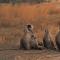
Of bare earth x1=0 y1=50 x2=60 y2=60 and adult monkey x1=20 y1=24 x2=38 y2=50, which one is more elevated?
adult monkey x1=20 y1=24 x2=38 y2=50

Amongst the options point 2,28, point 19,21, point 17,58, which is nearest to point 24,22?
point 19,21

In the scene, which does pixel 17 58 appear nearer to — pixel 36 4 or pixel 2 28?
pixel 2 28

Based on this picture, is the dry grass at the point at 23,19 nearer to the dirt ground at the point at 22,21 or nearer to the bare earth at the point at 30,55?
the dirt ground at the point at 22,21

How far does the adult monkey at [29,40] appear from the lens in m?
2.26

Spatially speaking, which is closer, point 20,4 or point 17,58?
point 17,58

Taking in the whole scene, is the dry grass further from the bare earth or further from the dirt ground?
the bare earth

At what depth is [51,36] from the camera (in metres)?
2.32

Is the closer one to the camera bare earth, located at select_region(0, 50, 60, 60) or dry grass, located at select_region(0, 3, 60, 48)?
→ bare earth, located at select_region(0, 50, 60, 60)

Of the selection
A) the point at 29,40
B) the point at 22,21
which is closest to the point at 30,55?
the point at 29,40

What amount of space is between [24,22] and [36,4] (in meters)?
0.20

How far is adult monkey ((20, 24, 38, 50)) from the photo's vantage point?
7.41ft

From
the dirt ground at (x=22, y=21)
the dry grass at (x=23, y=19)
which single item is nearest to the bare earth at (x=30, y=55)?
the dirt ground at (x=22, y=21)

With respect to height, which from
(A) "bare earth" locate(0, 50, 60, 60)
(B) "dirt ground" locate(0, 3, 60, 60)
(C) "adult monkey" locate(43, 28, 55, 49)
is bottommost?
(A) "bare earth" locate(0, 50, 60, 60)

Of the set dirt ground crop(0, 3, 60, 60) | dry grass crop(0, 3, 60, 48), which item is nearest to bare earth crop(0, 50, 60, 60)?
dirt ground crop(0, 3, 60, 60)
